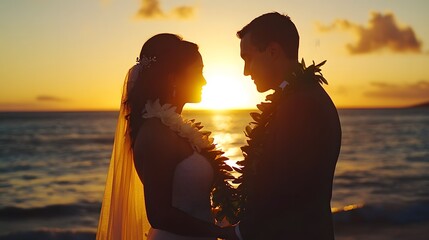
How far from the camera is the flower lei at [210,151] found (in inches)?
179

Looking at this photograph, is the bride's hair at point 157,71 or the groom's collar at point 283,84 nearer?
the groom's collar at point 283,84

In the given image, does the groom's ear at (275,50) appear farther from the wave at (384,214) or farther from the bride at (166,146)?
the wave at (384,214)

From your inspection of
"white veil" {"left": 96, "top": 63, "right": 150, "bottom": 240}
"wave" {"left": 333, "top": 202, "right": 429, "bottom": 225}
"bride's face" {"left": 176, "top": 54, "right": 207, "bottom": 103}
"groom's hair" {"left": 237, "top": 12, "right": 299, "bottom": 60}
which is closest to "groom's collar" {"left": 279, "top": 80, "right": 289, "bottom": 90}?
"groom's hair" {"left": 237, "top": 12, "right": 299, "bottom": 60}

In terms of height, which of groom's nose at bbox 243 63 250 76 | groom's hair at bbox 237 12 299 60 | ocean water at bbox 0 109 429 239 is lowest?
ocean water at bbox 0 109 429 239

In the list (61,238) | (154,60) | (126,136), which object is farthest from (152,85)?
(61,238)

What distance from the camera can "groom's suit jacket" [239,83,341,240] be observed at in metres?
3.47

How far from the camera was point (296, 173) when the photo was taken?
3.47 meters

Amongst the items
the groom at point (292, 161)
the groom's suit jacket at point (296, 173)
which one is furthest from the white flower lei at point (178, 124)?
the groom's suit jacket at point (296, 173)

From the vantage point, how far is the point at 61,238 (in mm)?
15953

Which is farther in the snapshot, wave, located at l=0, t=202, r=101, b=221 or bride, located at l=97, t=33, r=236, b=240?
wave, located at l=0, t=202, r=101, b=221

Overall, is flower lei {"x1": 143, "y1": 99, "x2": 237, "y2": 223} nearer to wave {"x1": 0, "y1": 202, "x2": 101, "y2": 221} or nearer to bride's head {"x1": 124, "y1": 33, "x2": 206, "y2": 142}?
bride's head {"x1": 124, "y1": 33, "x2": 206, "y2": 142}

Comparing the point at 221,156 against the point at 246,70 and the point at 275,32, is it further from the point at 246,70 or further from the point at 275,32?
the point at 275,32

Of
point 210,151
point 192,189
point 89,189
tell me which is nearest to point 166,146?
point 192,189

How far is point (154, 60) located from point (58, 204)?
55.7 feet
